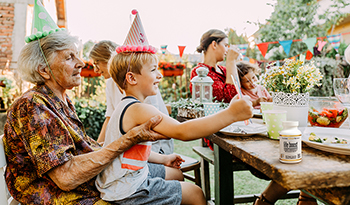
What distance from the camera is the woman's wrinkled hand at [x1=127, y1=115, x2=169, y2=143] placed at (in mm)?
1163

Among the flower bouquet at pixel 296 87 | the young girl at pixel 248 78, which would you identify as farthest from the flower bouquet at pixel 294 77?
the young girl at pixel 248 78

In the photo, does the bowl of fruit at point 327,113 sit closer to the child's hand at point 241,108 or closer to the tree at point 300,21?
the child's hand at point 241,108

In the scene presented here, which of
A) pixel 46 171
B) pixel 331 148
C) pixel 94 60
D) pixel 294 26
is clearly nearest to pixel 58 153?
pixel 46 171

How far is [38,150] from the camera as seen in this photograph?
1.11m

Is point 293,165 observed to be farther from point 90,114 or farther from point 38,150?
point 90,114

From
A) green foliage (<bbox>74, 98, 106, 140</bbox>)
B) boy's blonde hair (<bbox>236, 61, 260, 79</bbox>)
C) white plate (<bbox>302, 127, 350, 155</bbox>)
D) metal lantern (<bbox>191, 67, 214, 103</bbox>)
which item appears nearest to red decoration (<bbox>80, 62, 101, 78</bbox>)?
green foliage (<bbox>74, 98, 106, 140</bbox>)

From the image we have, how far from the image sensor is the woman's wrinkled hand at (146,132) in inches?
45.8

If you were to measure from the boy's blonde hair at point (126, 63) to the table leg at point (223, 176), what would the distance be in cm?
66

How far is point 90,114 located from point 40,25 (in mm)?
3783

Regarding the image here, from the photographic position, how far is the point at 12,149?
1206 millimetres

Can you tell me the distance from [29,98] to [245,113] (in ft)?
3.20

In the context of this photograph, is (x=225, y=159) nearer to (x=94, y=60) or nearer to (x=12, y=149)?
(x=12, y=149)

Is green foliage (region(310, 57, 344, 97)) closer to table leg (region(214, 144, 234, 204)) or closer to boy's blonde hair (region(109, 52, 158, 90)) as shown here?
table leg (region(214, 144, 234, 204))

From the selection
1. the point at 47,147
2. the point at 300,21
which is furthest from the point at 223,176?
the point at 300,21
